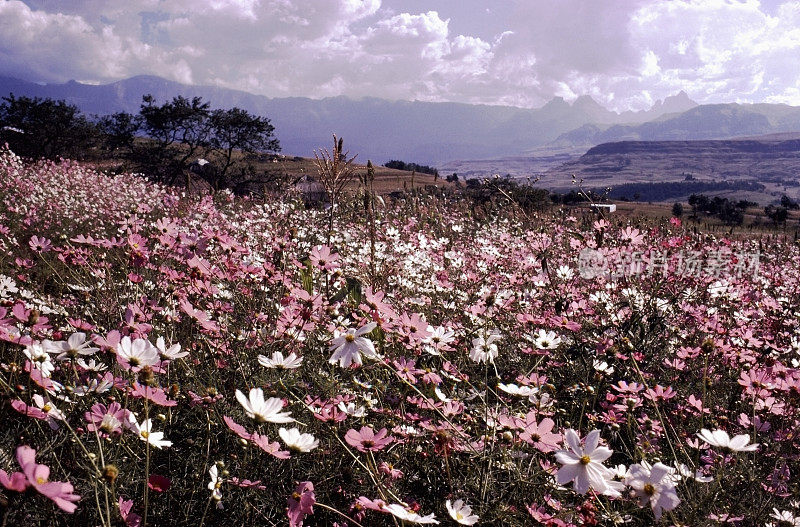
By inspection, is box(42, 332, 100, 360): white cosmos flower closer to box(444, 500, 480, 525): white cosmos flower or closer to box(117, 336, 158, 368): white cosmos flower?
box(117, 336, 158, 368): white cosmos flower

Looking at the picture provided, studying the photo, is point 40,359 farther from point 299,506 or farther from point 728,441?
point 728,441

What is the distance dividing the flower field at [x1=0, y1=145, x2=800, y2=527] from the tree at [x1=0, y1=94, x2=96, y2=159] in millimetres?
21961

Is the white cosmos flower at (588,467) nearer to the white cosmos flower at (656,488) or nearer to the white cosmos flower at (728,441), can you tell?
the white cosmos flower at (656,488)

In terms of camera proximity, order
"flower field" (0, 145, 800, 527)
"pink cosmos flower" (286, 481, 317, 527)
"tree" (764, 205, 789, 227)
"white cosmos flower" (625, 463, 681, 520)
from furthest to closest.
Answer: "tree" (764, 205, 789, 227)
"flower field" (0, 145, 800, 527)
"pink cosmos flower" (286, 481, 317, 527)
"white cosmos flower" (625, 463, 681, 520)

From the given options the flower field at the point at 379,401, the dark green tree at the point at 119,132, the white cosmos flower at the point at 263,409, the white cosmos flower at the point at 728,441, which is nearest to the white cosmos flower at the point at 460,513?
the flower field at the point at 379,401

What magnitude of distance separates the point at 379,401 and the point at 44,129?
26957mm

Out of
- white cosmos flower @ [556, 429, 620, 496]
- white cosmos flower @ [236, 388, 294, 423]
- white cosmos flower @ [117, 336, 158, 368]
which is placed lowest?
white cosmos flower @ [556, 429, 620, 496]

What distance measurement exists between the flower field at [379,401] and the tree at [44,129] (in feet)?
72.0

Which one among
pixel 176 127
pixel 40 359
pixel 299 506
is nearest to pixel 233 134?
pixel 176 127

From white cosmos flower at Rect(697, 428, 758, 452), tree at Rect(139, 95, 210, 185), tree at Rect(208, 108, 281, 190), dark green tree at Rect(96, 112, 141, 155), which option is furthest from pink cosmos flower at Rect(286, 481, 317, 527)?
dark green tree at Rect(96, 112, 141, 155)

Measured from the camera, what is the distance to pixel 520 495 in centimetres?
158

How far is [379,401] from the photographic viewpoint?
7.02 ft

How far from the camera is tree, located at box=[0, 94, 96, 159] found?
71.4 feet

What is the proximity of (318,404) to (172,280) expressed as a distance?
1.19m
